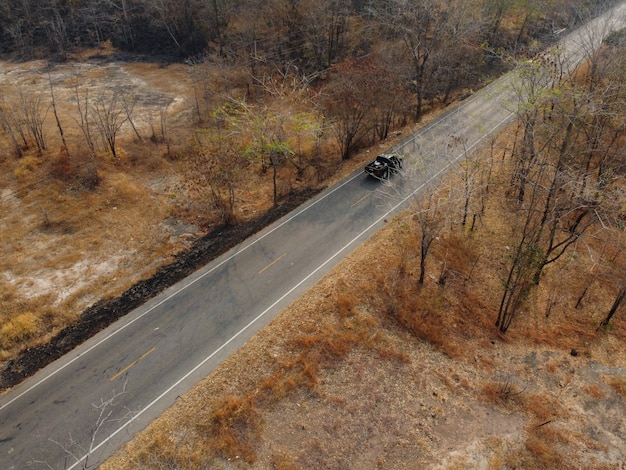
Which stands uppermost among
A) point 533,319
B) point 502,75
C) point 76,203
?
point 502,75

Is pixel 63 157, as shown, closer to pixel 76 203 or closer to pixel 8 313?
pixel 76 203

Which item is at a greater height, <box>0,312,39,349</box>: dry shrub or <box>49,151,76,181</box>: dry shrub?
<box>49,151,76,181</box>: dry shrub

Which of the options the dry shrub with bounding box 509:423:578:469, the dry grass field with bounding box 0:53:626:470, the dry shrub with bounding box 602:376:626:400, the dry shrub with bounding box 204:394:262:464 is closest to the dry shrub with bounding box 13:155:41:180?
the dry grass field with bounding box 0:53:626:470

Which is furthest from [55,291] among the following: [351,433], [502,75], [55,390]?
[502,75]

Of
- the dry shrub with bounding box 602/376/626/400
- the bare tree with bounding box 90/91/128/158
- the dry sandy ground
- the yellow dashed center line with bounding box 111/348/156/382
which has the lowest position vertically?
the dry shrub with bounding box 602/376/626/400

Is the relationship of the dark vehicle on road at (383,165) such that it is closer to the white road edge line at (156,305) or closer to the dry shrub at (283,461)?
the white road edge line at (156,305)

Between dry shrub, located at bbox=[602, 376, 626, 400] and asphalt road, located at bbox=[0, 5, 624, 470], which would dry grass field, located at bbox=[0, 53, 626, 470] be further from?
asphalt road, located at bbox=[0, 5, 624, 470]

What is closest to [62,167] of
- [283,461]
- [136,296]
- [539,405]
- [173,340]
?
[136,296]
